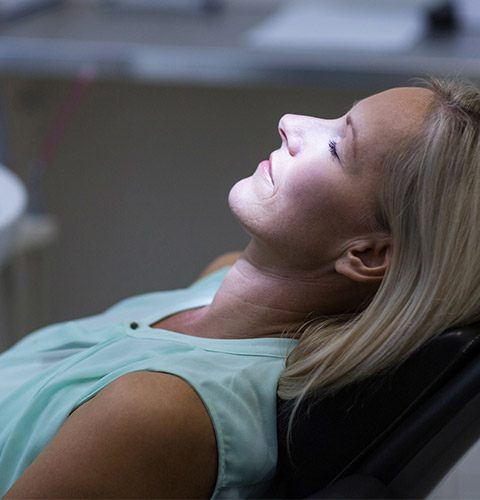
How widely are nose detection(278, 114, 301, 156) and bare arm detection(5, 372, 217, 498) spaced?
300mm

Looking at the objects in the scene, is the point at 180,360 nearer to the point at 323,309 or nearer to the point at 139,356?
the point at 139,356

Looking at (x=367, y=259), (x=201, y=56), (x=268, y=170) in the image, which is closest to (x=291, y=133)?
(x=268, y=170)

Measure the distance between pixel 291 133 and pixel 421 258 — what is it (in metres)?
0.21

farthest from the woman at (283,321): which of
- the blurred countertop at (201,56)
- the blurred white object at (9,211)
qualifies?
the blurred countertop at (201,56)

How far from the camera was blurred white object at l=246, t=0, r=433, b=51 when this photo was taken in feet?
7.82

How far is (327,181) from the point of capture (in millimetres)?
1015

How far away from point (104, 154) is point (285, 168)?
1.95 meters

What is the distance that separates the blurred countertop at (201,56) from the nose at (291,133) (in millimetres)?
1078

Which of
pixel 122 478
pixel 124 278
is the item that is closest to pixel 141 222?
pixel 124 278

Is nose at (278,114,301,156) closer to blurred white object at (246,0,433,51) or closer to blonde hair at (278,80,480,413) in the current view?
blonde hair at (278,80,480,413)

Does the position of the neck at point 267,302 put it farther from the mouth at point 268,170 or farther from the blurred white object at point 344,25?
the blurred white object at point 344,25

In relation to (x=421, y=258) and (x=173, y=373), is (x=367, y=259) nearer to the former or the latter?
(x=421, y=258)

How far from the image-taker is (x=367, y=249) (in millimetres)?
1026

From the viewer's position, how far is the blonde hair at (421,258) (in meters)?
0.95
